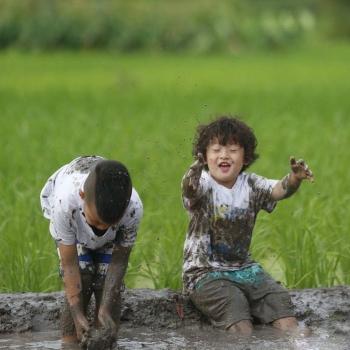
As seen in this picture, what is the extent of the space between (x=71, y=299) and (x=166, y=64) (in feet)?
48.4

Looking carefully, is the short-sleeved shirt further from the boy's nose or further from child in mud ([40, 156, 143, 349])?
the boy's nose

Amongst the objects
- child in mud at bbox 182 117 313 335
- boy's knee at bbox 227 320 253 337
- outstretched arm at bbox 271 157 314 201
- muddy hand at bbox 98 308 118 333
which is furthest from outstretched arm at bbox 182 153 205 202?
muddy hand at bbox 98 308 118 333

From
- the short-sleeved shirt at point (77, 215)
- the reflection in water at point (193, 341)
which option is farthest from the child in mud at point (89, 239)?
the reflection in water at point (193, 341)

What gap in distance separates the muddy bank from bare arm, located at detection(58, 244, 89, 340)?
408mm

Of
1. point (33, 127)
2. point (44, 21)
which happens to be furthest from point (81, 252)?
point (44, 21)

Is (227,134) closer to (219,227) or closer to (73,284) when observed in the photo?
(219,227)

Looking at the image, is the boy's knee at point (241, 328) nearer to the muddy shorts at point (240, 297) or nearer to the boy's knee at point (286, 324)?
the muddy shorts at point (240, 297)

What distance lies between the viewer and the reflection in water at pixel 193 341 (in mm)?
3789

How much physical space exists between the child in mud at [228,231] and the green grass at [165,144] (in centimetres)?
39

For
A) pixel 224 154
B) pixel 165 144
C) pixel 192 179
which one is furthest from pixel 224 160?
pixel 165 144

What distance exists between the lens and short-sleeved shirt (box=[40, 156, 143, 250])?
11.5 ft

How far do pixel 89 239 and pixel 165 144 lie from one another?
4186 millimetres

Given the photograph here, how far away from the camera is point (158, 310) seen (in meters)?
4.07

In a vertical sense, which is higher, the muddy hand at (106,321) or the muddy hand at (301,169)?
the muddy hand at (301,169)
